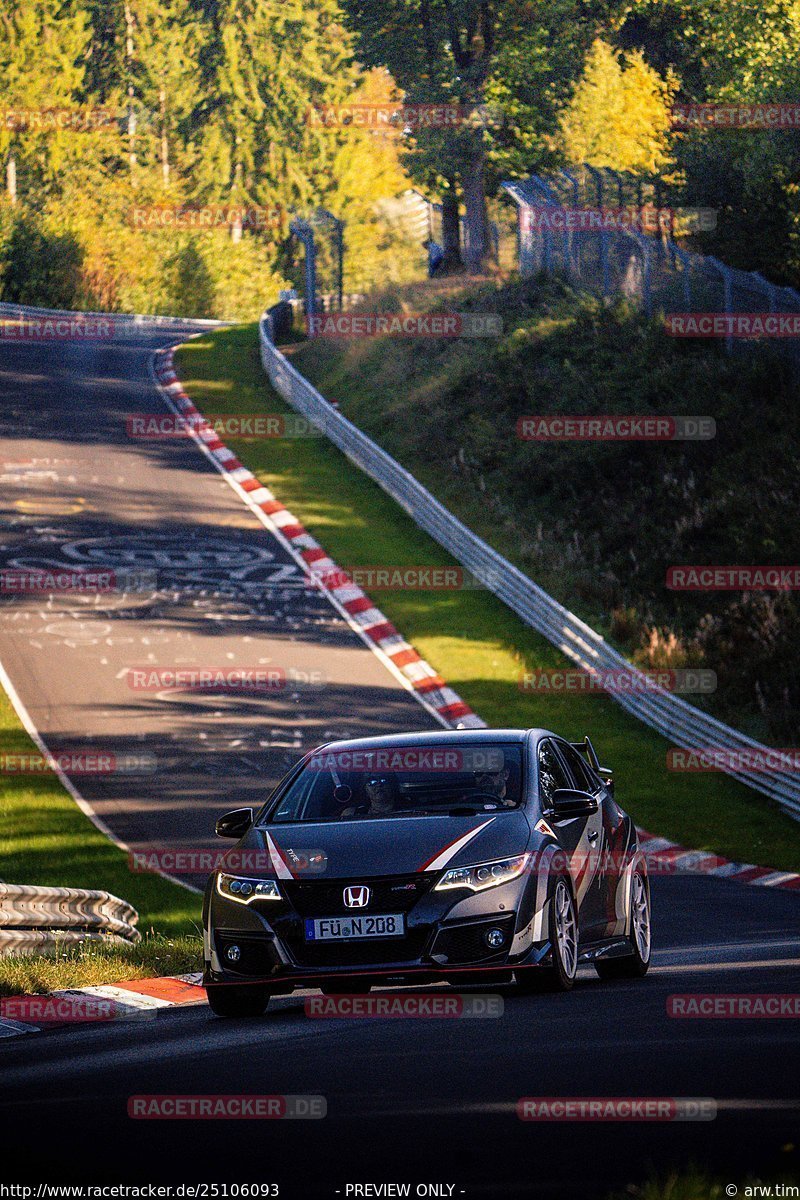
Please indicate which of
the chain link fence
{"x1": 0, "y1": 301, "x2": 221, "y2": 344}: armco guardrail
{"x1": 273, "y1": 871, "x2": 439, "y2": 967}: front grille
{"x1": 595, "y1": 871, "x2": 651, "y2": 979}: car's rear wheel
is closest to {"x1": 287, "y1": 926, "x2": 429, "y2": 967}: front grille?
{"x1": 273, "y1": 871, "x2": 439, "y2": 967}: front grille

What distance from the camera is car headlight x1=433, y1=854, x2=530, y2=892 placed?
890 cm

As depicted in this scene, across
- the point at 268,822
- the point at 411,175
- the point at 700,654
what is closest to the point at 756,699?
the point at 700,654

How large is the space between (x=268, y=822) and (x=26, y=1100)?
3369mm

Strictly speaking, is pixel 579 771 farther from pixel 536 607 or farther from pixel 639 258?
pixel 639 258

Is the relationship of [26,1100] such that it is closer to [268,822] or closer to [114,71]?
[268,822]

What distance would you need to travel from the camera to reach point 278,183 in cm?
11344

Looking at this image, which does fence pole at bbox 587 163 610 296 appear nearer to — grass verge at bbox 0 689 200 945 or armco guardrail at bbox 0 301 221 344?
grass verge at bbox 0 689 200 945

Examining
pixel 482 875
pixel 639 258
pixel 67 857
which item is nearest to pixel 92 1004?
pixel 482 875

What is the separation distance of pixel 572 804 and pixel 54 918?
4.19 metres

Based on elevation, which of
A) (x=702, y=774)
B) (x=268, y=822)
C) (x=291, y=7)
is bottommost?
(x=702, y=774)

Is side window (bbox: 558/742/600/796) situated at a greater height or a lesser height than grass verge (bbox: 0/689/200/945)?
greater

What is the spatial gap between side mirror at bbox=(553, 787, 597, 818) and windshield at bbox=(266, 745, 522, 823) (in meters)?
0.21

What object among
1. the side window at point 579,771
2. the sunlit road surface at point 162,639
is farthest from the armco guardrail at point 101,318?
the side window at point 579,771

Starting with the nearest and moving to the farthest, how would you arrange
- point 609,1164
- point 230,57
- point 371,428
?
point 609,1164 → point 371,428 → point 230,57
